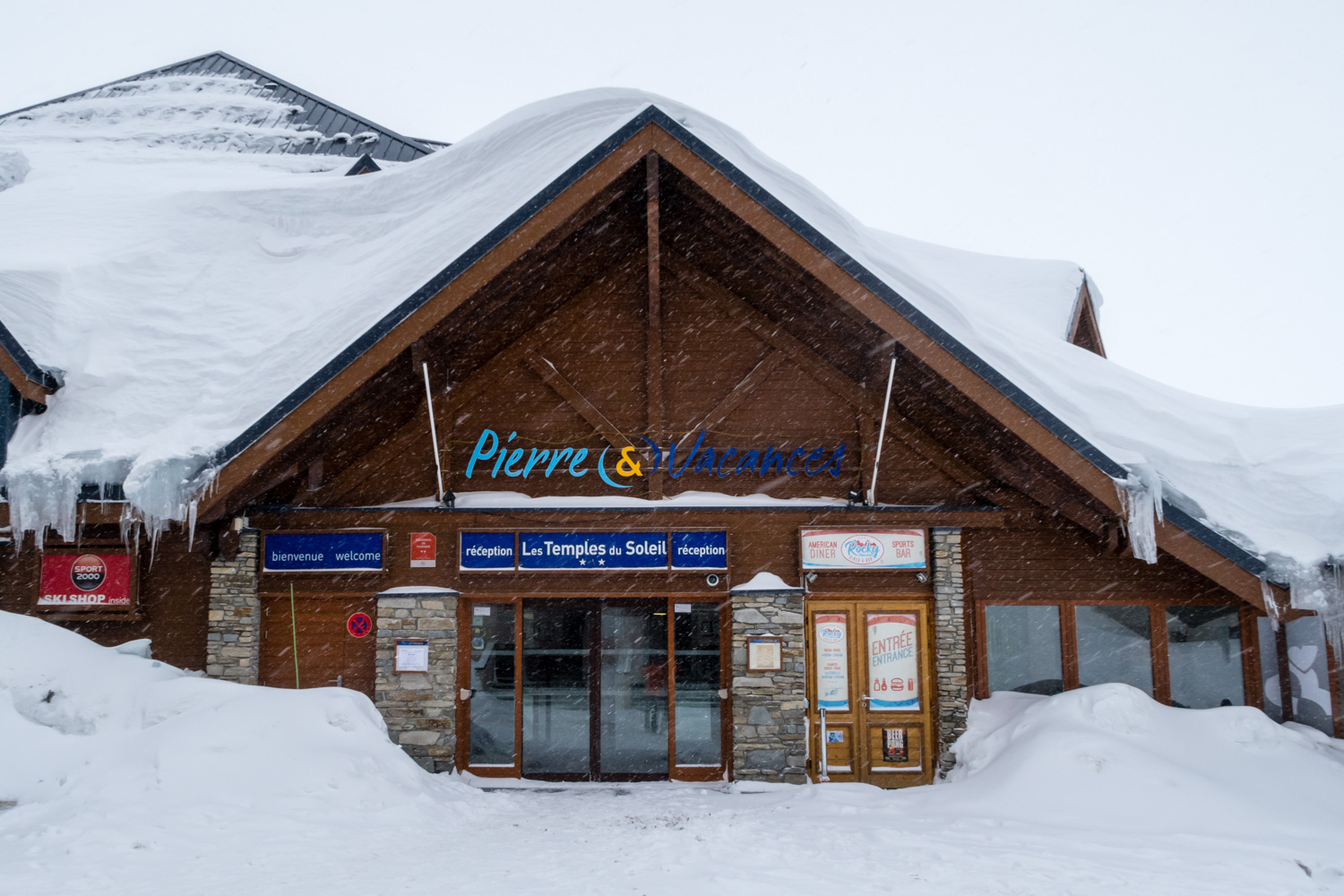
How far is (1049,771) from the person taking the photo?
8.38 metres

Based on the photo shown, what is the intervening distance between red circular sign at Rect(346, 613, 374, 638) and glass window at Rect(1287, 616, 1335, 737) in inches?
429

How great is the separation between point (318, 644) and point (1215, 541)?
10.2m

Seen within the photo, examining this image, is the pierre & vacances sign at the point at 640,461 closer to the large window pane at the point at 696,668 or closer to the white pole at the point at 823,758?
the large window pane at the point at 696,668

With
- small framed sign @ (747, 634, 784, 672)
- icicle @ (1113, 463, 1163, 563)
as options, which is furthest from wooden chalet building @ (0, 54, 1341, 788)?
icicle @ (1113, 463, 1163, 563)

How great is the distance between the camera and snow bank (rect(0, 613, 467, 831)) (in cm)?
677

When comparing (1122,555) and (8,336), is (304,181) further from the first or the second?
(1122,555)

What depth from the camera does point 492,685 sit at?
34.0 ft

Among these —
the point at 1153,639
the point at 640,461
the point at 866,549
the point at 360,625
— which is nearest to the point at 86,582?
the point at 360,625

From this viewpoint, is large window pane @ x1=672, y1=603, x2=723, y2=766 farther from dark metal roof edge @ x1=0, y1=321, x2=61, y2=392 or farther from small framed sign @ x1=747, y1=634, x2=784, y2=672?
dark metal roof edge @ x1=0, y1=321, x2=61, y2=392

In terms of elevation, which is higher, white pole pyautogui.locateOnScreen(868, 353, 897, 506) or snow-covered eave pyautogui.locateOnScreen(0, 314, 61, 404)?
snow-covered eave pyautogui.locateOnScreen(0, 314, 61, 404)

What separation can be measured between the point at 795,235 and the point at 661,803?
629cm

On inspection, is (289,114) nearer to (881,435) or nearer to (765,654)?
(881,435)

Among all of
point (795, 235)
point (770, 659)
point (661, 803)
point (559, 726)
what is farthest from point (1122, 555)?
point (559, 726)

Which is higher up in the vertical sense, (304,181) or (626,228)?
(304,181)
